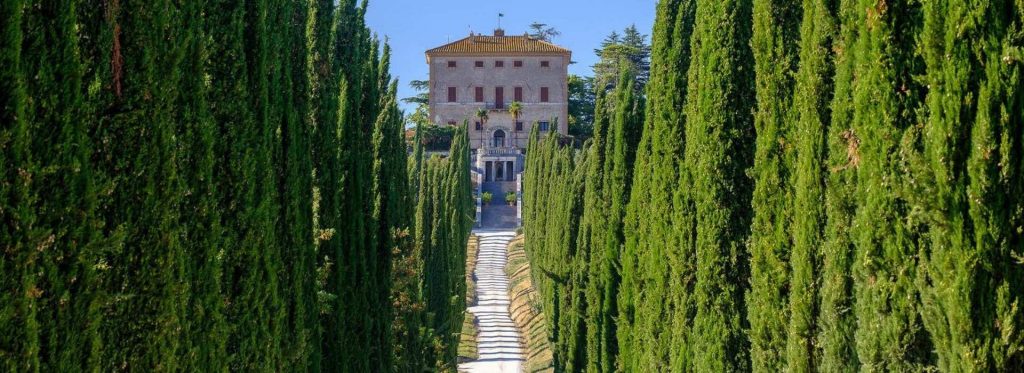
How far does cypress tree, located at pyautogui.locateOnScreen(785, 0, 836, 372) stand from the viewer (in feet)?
16.1

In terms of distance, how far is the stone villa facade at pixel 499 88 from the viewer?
2493 inches

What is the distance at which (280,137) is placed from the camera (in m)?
6.33

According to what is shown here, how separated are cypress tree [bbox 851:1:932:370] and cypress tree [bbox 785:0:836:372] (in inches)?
32.4

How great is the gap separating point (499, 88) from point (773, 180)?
58.7 metres

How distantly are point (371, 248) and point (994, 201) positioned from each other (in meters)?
7.25

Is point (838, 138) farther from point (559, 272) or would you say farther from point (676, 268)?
point (559, 272)

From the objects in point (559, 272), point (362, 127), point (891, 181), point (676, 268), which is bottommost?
point (559, 272)

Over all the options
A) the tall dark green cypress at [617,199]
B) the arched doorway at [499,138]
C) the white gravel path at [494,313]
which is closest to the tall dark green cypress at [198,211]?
the tall dark green cypress at [617,199]

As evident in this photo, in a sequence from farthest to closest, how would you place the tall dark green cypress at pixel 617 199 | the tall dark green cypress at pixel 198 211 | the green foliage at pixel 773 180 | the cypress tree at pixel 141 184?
1. the tall dark green cypress at pixel 617 199
2. the green foliage at pixel 773 180
3. the tall dark green cypress at pixel 198 211
4. the cypress tree at pixel 141 184

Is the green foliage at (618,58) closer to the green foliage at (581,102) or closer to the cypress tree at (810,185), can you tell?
the green foliage at (581,102)

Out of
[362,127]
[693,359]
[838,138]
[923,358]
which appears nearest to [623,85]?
[362,127]

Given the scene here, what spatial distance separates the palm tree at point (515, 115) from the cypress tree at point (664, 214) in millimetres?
51339

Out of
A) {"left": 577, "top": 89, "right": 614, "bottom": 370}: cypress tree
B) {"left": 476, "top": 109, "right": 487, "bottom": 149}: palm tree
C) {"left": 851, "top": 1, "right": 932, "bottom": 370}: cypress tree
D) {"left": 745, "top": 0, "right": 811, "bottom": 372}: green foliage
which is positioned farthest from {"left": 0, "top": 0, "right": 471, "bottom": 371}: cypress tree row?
{"left": 476, "top": 109, "right": 487, "bottom": 149}: palm tree

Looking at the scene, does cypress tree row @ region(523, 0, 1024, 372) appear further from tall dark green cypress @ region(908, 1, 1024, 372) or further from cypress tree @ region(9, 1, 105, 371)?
cypress tree @ region(9, 1, 105, 371)
